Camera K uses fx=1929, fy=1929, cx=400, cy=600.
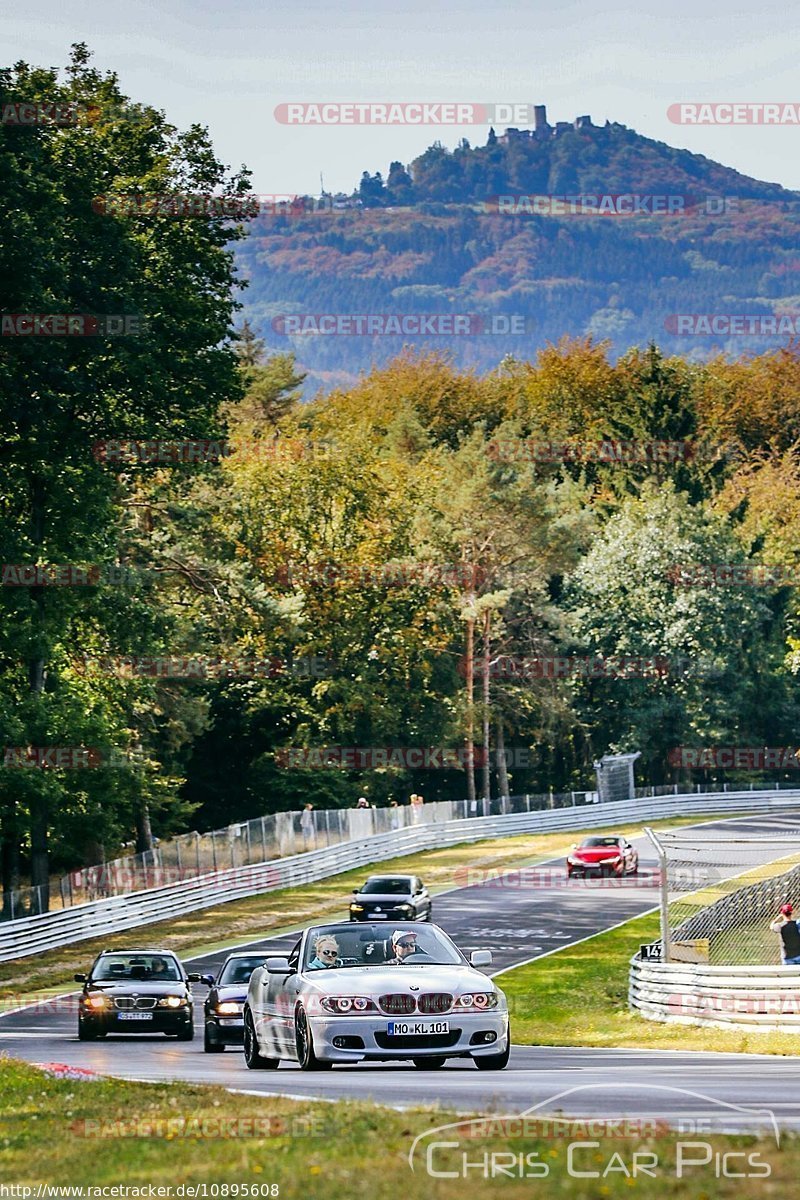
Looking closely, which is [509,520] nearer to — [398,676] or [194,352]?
[398,676]

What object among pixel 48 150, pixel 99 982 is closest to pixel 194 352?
pixel 48 150

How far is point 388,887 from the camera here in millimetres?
42344

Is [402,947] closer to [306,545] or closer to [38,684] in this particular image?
[38,684]

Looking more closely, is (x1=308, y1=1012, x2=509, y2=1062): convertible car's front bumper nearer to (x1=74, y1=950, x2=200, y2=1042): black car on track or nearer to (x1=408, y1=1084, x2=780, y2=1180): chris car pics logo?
(x1=408, y1=1084, x2=780, y2=1180): chris car pics logo

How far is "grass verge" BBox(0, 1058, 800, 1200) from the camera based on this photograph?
849 centimetres

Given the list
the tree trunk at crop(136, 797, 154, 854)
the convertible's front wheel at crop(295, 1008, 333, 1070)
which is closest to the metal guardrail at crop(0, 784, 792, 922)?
the tree trunk at crop(136, 797, 154, 854)

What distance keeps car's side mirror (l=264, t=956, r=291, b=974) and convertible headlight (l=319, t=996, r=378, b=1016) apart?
49.1 inches

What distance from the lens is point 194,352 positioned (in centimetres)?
4741

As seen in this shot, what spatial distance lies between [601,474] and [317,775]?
3527 cm

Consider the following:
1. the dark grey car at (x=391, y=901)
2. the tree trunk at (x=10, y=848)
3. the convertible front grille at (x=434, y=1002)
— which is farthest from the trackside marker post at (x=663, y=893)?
the tree trunk at (x=10, y=848)

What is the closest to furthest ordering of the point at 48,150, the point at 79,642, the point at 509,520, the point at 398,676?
the point at 48,150 < the point at 79,642 < the point at 398,676 < the point at 509,520

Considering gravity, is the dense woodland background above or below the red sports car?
above

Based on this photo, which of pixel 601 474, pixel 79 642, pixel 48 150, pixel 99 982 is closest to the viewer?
pixel 99 982

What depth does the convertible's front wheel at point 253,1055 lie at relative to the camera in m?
17.9
